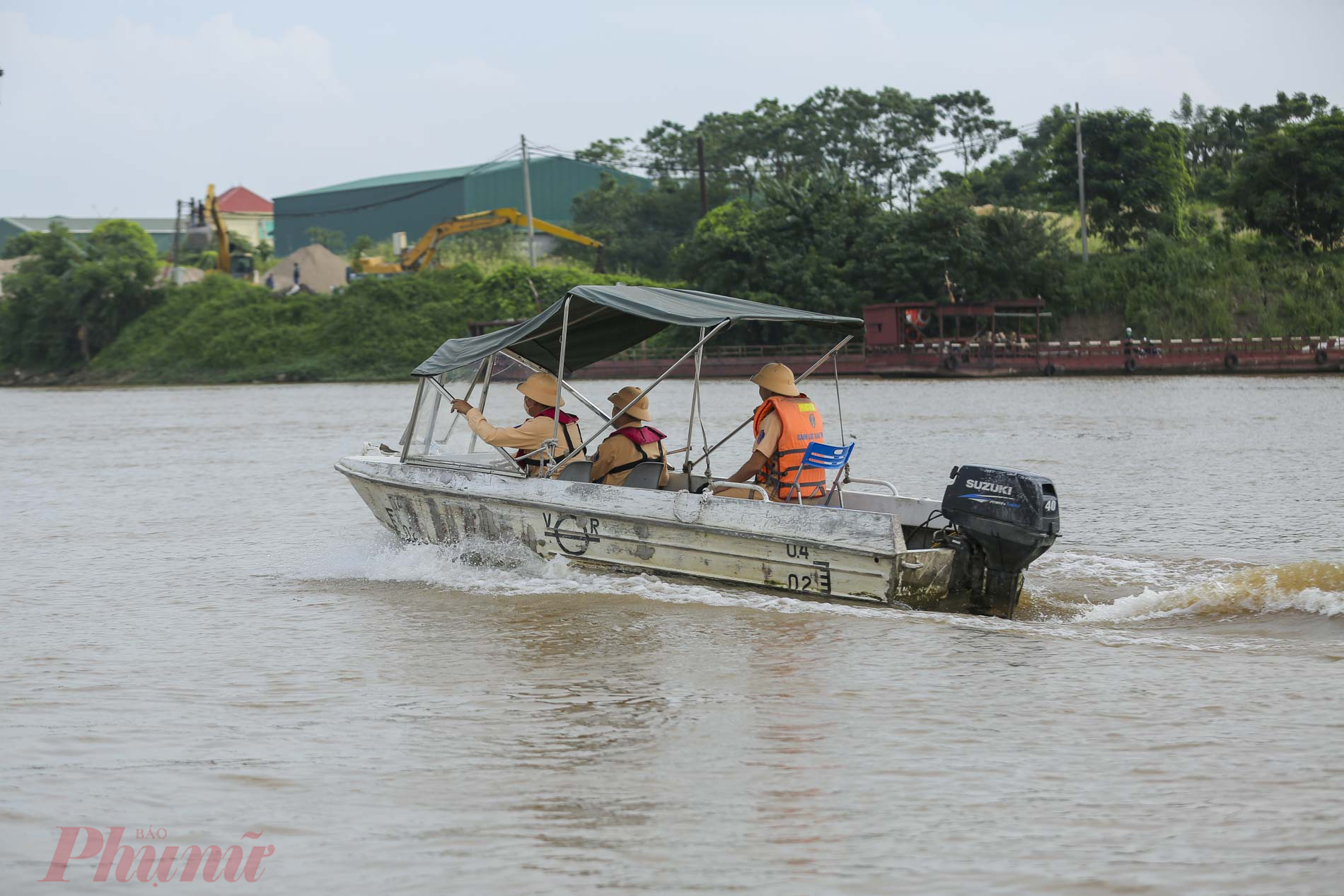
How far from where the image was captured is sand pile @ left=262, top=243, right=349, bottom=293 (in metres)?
70.1

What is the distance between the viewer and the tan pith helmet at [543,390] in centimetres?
919

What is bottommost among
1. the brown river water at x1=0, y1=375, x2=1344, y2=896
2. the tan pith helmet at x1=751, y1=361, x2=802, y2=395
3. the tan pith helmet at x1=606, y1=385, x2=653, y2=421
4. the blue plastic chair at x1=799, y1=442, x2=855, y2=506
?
the brown river water at x1=0, y1=375, x2=1344, y2=896

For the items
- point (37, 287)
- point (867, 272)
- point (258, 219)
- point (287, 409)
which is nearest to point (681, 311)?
point (287, 409)

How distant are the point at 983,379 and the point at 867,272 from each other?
1032cm

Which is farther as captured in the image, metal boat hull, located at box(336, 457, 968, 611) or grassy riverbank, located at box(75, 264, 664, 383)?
grassy riverbank, located at box(75, 264, 664, 383)

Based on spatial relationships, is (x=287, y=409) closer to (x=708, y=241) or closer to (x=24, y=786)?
(x=708, y=241)

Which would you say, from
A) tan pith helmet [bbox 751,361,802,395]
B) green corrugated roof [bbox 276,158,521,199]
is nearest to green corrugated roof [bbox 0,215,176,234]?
green corrugated roof [bbox 276,158,521,199]

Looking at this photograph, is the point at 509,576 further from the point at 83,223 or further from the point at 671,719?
the point at 83,223

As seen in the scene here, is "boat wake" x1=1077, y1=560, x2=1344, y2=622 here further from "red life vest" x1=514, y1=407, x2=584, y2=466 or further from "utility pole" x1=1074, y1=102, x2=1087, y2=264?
"utility pole" x1=1074, y1=102, x2=1087, y2=264

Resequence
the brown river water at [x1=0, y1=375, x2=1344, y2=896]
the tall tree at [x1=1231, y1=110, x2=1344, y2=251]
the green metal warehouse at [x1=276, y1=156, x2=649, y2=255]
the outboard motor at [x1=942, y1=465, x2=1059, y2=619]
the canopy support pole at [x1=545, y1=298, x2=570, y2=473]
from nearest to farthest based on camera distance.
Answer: the brown river water at [x1=0, y1=375, x2=1344, y2=896]
the outboard motor at [x1=942, y1=465, x2=1059, y2=619]
the canopy support pole at [x1=545, y1=298, x2=570, y2=473]
the tall tree at [x1=1231, y1=110, x2=1344, y2=251]
the green metal warehouse at [x1=276, y1=156, x2=649, y2=255]

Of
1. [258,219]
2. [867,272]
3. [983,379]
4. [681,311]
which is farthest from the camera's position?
[258,219]

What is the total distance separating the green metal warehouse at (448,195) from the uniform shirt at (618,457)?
7199 centimetres

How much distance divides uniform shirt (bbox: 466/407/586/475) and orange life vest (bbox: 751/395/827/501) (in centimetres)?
151

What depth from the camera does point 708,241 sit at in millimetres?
52219
